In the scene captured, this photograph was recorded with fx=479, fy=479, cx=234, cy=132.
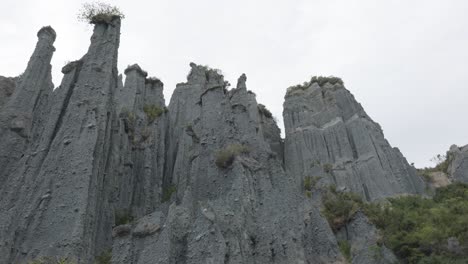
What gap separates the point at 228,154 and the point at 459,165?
70.1 ft

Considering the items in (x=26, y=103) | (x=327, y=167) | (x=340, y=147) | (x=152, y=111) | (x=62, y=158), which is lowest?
(x=62, y=158)

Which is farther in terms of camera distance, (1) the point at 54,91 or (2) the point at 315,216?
(1) the point at 54,91

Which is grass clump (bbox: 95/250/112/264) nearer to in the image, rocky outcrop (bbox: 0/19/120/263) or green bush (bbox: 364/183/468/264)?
rocky outcrop (bbox: 0/19/120/263)

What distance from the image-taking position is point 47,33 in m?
28.5

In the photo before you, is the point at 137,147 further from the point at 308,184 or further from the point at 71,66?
the point at 308,184

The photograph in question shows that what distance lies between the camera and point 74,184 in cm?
2050

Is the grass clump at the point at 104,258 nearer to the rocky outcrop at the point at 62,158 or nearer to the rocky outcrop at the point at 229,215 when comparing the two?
the rocky outcrop at the point at 62,158

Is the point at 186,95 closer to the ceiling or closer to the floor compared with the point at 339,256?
closer to the ceiling

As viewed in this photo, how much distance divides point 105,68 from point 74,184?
7.90m

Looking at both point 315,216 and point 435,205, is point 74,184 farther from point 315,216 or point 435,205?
point 435,205

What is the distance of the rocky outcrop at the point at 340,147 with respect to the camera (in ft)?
113

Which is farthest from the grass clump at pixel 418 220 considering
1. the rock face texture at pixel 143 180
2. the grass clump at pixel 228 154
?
the grass clump at pixel 228 154

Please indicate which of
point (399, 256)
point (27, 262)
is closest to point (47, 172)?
point (27, 262)

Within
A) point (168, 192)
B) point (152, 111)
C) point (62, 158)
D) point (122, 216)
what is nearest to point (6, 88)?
point (62, 158)
